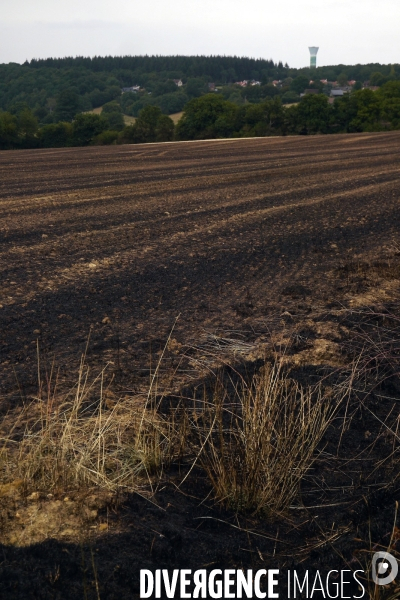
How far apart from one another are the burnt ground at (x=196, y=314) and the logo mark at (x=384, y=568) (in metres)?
0.11

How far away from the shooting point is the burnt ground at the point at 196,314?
3252 mm

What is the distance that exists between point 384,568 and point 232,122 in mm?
62469

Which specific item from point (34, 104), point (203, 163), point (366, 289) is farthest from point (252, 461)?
point (34, 104)

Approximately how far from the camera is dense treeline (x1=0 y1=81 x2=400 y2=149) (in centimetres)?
5675

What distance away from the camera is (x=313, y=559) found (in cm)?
324

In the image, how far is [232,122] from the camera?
205ft

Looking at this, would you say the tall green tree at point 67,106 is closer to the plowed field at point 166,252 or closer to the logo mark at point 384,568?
the plowed field at point 166,252

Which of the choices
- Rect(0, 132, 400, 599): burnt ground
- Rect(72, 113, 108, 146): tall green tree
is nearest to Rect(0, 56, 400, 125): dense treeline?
Rect(72, 113, 108, 146): tall green tree

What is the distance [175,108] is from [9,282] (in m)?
87.9

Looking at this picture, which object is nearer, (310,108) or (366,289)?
(366,289)

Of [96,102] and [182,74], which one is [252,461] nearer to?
[96,102]

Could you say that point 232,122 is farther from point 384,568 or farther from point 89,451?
point 384,568

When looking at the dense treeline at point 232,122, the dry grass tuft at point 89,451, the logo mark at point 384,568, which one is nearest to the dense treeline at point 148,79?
the dense treeline at point 232,122

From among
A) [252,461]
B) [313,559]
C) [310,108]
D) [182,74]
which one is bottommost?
[313,559]
